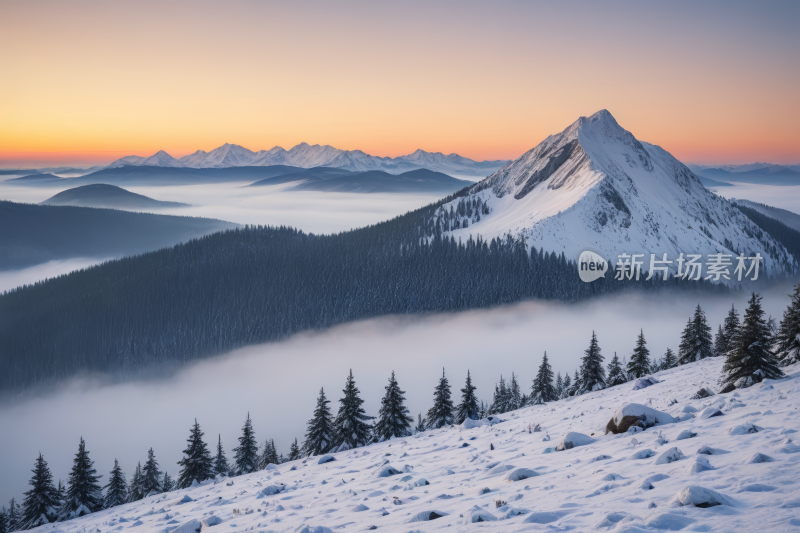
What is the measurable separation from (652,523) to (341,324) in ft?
571

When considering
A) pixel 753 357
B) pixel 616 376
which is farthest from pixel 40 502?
pixel 616 376

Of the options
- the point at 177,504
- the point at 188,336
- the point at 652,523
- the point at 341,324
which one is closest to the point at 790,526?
the point at 652,523

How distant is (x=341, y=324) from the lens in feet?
596

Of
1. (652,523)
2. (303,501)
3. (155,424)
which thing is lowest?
(155,424)

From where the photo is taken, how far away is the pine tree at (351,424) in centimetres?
4606

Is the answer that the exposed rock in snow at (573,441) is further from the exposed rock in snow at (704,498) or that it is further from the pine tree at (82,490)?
the pine tree at (82,490)

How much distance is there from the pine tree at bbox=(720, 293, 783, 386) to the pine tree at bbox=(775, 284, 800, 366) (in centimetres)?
336

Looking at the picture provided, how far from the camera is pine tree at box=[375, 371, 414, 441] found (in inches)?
1858

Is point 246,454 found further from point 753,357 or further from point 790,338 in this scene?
point 790,338

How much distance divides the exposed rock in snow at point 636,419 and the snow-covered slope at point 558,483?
18 centimetres

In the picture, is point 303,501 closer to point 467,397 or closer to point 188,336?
point 467,397

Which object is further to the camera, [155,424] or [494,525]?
[155,424]

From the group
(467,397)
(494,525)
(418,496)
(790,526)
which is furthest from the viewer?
(467,397)

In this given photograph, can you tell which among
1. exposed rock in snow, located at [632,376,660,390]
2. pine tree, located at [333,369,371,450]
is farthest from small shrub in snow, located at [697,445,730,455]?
pine tree, located at [333,369,371,450]
